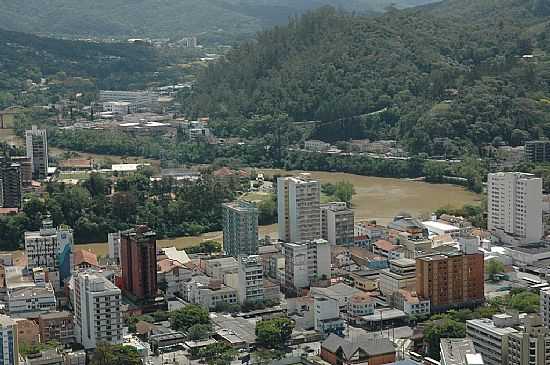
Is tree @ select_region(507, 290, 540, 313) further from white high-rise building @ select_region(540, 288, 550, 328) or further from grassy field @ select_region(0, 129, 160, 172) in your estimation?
grassy field @ select_region(0, 129, 160, 172)

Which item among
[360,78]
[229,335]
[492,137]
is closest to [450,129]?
[492,137]

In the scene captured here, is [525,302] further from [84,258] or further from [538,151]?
[538,151]

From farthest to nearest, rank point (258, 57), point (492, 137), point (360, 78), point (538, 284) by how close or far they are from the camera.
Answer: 1. point (258, 57)
2. point (360, 78)
3. point (492, 137)
4. point (538, 284)

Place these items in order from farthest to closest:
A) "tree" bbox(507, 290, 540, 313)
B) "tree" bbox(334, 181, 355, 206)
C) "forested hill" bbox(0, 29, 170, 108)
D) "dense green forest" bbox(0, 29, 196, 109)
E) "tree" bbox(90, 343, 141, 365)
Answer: "forested hill" bbox(0, 29, 170, 108) → "dense green forest" bbox(0, 29, 196, 109) → "tree" bbox(334, 181, 355, 206) → "tree" bbox(507, 290, 540, 313) → "tree" bbox(90, 343, 141, 365)

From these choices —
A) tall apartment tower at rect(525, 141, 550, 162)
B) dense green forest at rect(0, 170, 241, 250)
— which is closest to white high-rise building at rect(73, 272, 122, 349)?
dense green forest at rect(0, 170, 241, 250)

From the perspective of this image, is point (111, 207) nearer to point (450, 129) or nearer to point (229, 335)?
point (229, 335)

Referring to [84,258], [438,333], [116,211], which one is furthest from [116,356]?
[116,211]
